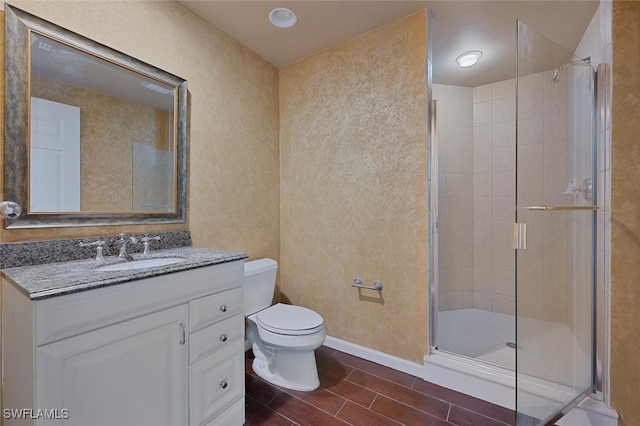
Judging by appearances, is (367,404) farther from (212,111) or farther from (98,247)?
(212,111)

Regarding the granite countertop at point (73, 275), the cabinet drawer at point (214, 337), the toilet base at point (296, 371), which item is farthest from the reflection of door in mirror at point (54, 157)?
the toilet base at point (296, 371)

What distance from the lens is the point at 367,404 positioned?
5.09 feet

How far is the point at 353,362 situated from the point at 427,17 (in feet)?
7.75

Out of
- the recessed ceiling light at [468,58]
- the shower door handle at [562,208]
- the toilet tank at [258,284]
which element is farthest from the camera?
the recessed ceiling light at [468,58]

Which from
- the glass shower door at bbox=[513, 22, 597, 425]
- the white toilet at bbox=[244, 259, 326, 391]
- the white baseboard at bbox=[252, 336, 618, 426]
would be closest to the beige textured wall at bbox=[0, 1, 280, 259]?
the white toilet at bbox=[244, 259, 326, 391]

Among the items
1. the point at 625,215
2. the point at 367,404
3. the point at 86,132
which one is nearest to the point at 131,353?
the point at 86,132

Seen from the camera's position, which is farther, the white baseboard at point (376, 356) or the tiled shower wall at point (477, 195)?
the tiled shower wall at point (477, 195)

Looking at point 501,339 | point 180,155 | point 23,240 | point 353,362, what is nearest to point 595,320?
point 501,339

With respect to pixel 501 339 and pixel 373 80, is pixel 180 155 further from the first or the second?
pixel 501 339

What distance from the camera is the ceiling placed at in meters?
1.67

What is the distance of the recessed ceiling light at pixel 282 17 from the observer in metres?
1.74

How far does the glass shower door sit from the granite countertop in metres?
1.46

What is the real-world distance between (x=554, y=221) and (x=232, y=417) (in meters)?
1.85

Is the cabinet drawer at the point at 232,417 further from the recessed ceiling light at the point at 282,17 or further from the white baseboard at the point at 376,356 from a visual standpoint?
the recessed ceiling light at the point at 282,17
